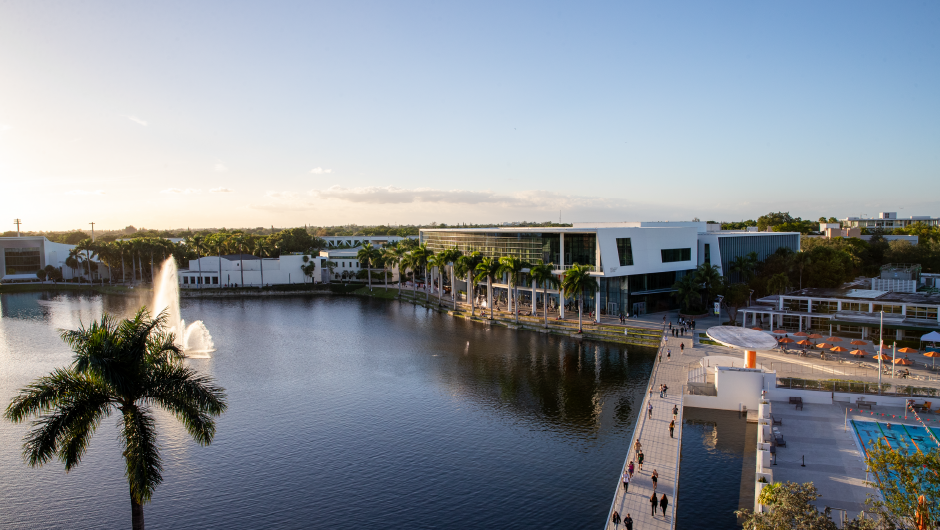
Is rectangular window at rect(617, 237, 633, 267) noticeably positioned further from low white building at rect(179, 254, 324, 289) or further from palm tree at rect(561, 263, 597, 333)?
low white building at rect(179, 254, 324, 289)

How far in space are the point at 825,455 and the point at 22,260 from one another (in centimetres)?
16551

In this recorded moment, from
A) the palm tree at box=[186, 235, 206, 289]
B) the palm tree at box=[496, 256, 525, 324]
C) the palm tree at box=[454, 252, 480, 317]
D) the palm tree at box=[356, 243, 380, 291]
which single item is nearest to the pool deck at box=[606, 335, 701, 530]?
the palm tree at box=[496, 256, 525, 324]

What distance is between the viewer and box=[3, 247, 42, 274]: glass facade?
436 feet

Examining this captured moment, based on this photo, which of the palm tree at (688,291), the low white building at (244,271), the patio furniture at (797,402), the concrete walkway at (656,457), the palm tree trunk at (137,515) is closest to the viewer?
the palm tree trunk at (137,515)

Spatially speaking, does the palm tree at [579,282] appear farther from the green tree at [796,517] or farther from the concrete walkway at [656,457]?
the green tree at [796,517]

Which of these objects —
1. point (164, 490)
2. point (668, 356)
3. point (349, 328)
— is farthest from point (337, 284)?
point (164, 490)

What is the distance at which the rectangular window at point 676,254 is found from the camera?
3059 inches

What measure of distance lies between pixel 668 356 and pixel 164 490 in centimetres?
4292

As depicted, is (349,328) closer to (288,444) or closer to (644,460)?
(288,444)

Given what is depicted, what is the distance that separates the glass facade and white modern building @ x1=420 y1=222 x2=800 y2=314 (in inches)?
4610

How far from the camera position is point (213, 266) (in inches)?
4700

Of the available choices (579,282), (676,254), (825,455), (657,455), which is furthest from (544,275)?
(825,455)

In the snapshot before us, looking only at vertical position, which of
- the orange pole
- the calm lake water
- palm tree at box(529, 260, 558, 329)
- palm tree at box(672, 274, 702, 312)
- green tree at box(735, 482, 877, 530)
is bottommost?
the calm lake water

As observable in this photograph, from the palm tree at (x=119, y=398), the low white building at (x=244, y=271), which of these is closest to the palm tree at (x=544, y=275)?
the palm tree at (x=119, y=398)
